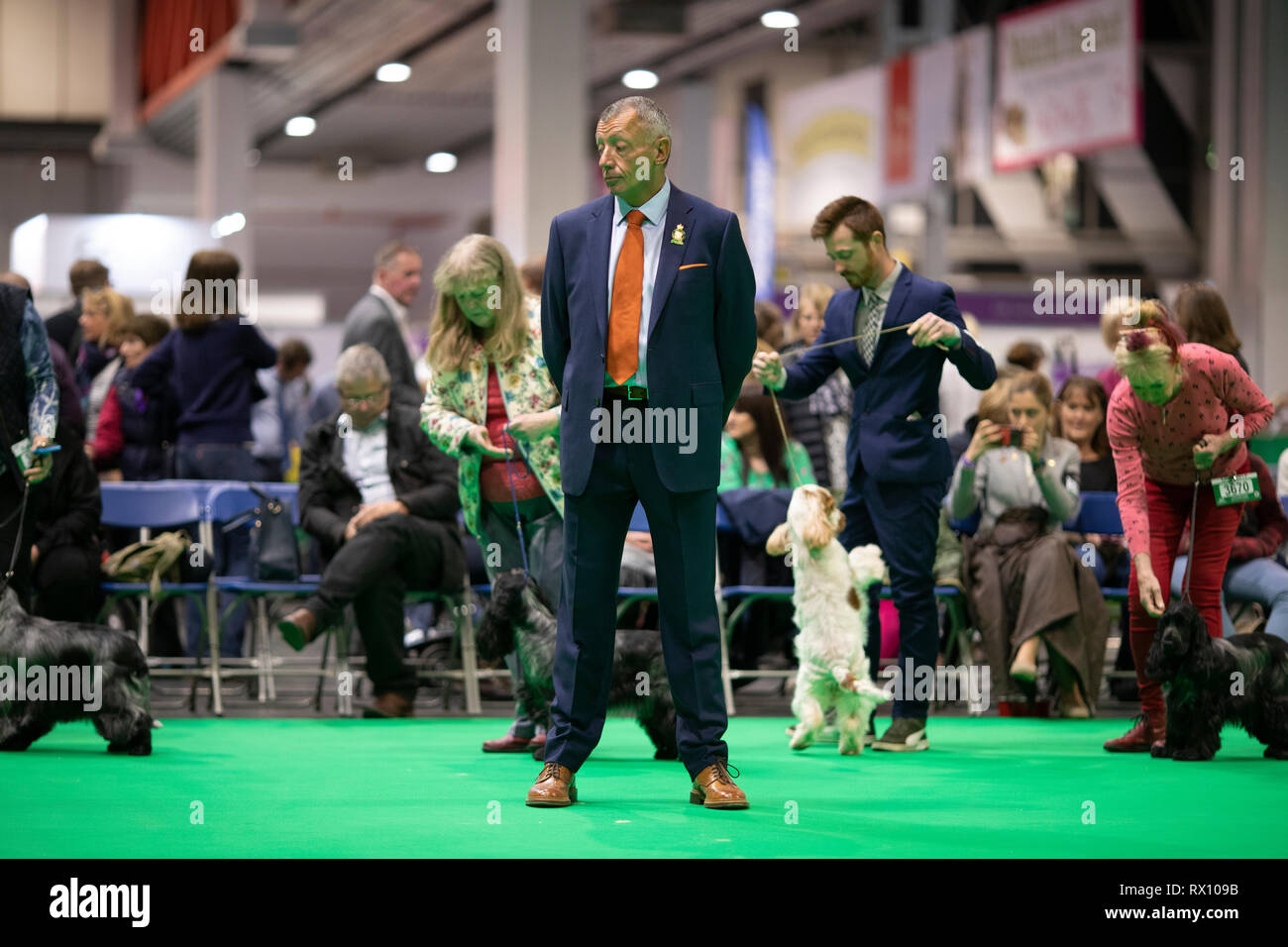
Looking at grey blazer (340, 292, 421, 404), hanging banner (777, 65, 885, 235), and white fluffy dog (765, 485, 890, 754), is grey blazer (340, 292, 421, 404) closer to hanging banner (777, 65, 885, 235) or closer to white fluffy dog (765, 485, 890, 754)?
white fluffy dog (765, 485, 890, 754)

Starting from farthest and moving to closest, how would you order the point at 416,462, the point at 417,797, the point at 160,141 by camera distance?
the point at 160,141 < the point at 416,462 < the point at 417,797

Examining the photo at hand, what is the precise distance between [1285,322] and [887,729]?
1148 centimetres

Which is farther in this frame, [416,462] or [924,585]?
[416,462]

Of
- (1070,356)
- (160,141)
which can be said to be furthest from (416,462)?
(160,141)

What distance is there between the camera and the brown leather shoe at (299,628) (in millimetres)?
6215

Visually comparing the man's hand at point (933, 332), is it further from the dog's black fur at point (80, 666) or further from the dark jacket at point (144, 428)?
the dark jacket at point (144, 428)

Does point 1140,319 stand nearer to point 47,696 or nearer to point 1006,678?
point 1006,678

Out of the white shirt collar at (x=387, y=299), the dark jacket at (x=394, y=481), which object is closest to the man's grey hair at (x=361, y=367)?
the dark jacket at (x=394, y=481)

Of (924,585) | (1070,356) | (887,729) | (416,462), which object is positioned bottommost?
(887,729)

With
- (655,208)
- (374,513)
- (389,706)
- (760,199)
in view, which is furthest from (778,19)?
(655,208)

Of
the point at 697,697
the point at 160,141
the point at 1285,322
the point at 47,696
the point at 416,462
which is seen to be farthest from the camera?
the point at 160,141

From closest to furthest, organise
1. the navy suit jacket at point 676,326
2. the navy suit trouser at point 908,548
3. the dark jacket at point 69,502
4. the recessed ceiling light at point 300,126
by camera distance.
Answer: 1. the navy suit jacket at point 676,326
2. the navy suit trouser at point 908,548
3. the dark jacket at point 69,502
4. the recessed ceiling light at point 300,126

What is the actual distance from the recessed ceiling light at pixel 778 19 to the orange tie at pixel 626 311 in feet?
43.9

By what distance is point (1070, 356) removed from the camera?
13672mm
